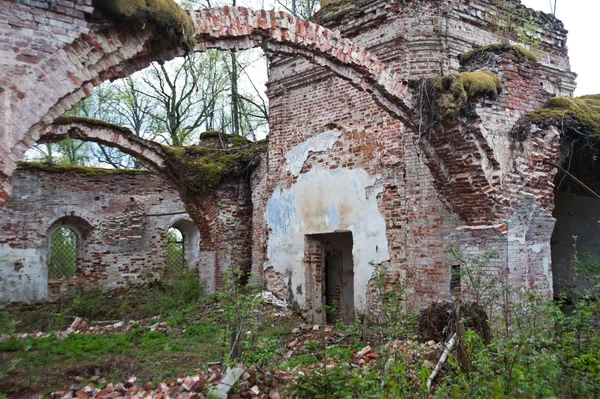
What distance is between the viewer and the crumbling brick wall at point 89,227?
1352 cm

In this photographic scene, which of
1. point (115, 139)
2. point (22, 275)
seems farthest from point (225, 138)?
point (22, 275)

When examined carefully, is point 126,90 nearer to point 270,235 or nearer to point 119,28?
point 270,235

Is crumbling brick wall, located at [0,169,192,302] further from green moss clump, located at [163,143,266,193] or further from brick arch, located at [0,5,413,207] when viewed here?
brick arch, located at [0,5,413,207]

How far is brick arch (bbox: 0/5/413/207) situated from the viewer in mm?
4348

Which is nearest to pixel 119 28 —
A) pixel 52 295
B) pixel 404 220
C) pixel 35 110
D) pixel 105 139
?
pixel 35 110

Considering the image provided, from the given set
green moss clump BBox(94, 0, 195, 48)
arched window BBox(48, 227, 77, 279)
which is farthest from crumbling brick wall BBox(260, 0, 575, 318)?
arched window BBox(48, 227, 77, 279)

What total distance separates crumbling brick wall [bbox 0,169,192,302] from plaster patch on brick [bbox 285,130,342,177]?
6422 millimetres

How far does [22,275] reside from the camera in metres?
13.5

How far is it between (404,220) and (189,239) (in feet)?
33.1

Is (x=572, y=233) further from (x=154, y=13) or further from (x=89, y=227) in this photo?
(x=89, y=227)

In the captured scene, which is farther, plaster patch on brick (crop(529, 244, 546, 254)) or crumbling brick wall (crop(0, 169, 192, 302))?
crumbling brick wall (crop(0, 169, 192, 302))

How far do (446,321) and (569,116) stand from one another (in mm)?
3598

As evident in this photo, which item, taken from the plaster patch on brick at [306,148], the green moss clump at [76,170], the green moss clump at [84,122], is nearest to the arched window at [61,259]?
the green moss clump at [76,170]

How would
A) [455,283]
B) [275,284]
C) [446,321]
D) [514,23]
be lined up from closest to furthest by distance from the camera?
[446,321] < [455,283] < [514,23] < [275,284]
